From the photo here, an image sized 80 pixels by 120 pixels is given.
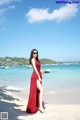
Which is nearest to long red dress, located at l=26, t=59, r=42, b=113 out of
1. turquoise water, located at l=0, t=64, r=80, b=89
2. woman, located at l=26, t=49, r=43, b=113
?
woman, located at l=26, t=49, r=43, b=113

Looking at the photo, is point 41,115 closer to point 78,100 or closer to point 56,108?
point 56,108

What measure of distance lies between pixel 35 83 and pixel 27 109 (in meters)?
0.49

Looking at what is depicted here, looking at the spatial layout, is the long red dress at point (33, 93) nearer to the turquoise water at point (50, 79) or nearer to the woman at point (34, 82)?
the woman at point (34, 82)

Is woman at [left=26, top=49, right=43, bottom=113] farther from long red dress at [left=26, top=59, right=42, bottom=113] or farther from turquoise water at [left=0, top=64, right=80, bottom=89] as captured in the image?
turquoise water at [left=0, top=64, right=80, bottom=89]

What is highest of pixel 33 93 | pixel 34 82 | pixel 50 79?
pixel 34 82

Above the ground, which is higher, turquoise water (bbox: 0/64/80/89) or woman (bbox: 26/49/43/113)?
woman (bbox: 26/49/43/113)

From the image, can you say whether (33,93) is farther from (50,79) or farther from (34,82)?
(50,79)

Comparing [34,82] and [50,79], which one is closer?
[34,82]

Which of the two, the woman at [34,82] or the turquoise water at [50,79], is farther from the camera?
the turquoise water at [50,79]

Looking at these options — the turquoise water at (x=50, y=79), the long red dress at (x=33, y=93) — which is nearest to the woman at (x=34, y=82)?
the long red dress at (x=33, y=93)

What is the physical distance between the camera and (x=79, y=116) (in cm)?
555

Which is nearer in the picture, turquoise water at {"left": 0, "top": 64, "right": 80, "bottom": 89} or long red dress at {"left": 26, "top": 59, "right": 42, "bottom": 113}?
long red dress at {"left": 26, "top": 59, "right": 42, "bottom": 113}

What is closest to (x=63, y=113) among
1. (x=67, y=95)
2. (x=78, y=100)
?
(x=78, y=100)

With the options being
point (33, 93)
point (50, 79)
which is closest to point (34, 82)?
point (33, 93)
